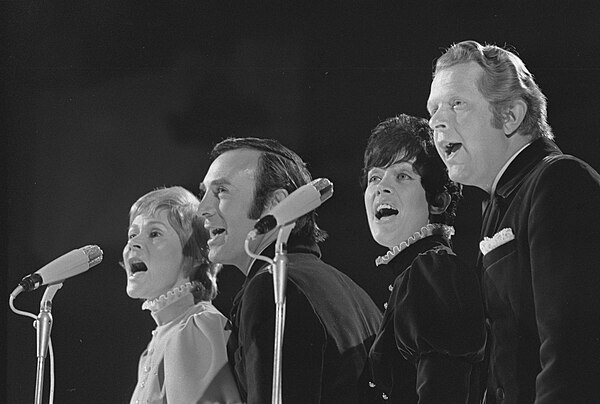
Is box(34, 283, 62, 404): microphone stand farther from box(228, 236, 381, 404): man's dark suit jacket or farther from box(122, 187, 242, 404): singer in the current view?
box(228, 236, 381, 404): man's dark suit jacket

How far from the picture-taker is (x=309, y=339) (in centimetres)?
311

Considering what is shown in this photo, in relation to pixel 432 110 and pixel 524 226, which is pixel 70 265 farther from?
pixel 524 226

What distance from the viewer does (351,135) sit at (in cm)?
343

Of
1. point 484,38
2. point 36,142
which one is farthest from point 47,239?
point 484,38

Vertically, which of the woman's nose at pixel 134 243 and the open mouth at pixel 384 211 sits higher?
the woman's nose at pixel 134 243

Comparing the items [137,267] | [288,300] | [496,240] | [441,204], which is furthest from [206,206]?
[496,240]

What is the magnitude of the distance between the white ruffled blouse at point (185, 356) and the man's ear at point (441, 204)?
752 mm

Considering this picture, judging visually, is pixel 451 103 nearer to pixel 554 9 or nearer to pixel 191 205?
pixel 554 9

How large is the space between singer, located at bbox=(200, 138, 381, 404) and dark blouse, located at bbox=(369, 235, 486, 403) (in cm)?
13

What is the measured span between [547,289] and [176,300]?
4.14 feet

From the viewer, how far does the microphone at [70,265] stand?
10.8 ft

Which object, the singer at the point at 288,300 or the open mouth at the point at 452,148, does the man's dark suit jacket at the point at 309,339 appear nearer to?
the singer at the point at 288,300

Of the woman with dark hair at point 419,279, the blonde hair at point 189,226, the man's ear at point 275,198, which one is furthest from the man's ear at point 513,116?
the blonde hair at point 189,226

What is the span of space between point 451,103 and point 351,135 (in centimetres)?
46
